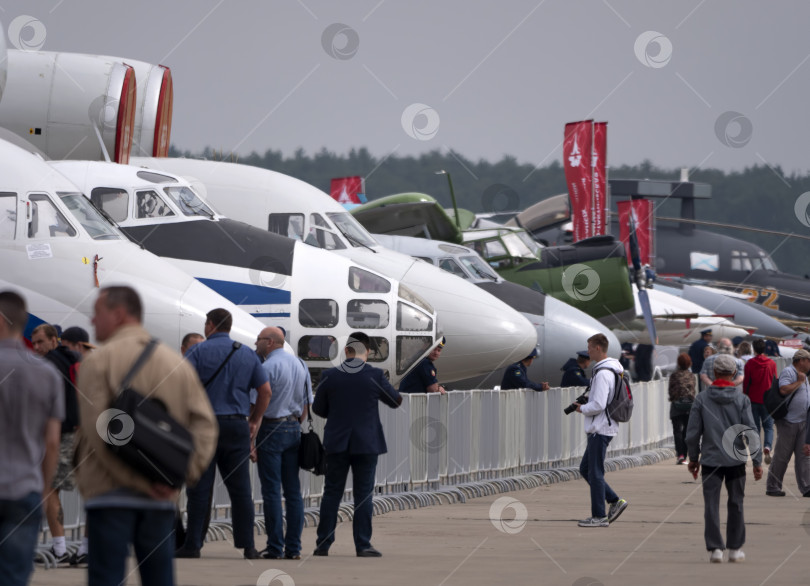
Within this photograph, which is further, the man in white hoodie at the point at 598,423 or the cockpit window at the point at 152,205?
the cockpit window at the point at 152,205

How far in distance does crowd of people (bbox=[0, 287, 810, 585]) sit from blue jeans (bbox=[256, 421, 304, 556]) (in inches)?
0.5

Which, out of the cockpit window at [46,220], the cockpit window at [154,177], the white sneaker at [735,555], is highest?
the cockpit window at [154,177]

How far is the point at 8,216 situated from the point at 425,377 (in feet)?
20.0

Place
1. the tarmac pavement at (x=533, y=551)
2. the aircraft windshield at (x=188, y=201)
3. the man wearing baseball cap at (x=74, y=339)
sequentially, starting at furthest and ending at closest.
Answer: the aircraft windshield at (x=188, y=201) → the man wearing baseball cap at (x=74, y=339) → the tarmac pavement at (x=533, y=551)

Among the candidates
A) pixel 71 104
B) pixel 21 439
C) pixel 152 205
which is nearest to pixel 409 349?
pixel 152 205

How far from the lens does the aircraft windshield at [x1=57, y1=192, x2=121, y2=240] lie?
14.4m

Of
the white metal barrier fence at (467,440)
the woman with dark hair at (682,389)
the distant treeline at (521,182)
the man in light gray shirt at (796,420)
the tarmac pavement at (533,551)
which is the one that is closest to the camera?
the tarmac pavement at (533,551)

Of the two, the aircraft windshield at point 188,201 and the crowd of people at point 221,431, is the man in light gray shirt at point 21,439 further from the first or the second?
the aircraft windshield at point 188,201

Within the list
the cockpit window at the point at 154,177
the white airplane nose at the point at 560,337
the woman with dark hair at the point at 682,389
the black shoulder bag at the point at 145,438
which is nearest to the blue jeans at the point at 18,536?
the black shoulder bag at the point at 145,438

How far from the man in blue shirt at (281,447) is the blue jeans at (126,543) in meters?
5.10

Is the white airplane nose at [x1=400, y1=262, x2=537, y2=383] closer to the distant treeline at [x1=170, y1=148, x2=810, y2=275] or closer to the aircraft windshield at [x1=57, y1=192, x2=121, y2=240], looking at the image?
the aircraft windshield at [x1=57, y1=192, x2=121, y2=240]

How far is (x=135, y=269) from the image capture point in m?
13.9

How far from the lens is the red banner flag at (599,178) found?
1463 inches

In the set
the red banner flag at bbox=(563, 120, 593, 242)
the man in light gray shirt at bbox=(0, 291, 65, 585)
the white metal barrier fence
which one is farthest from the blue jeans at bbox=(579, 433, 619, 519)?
the red banner flag at bbox=(563, 120, 593, 242)
